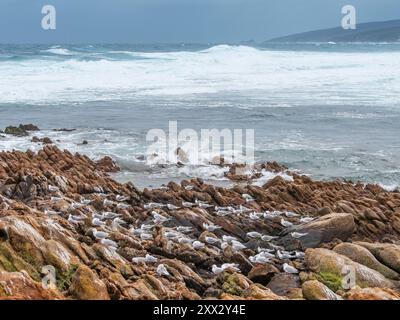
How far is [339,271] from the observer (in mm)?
9406

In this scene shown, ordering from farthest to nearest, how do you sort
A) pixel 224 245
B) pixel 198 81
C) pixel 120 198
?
pixel 198 81 → pixel 120 198 → pixel 224 245

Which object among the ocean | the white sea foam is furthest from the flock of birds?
the white sea foam

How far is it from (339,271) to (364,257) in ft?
2.99

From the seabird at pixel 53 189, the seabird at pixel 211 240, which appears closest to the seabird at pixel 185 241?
Result: the seabird at pixel 211 240

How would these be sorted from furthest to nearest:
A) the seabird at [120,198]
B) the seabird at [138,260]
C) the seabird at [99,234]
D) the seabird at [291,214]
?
the seabird at [120,198], the seabird at [291,214], the seabird at [99,234], the seabird at [138,260]

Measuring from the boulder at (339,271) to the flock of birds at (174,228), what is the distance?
0.45 meters

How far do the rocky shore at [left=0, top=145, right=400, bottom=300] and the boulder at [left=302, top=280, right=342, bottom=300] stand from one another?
0.05 ft

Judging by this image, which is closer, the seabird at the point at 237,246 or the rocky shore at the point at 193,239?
the rocky shore at the point at 193,239

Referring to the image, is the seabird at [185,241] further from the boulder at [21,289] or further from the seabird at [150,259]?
the boulder at [21,289]

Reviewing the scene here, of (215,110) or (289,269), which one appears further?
(215,110)

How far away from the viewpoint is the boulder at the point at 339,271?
9.21m

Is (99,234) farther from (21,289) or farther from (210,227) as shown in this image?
(21,289)

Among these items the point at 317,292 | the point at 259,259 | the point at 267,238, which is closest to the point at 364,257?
the point at 259,259
